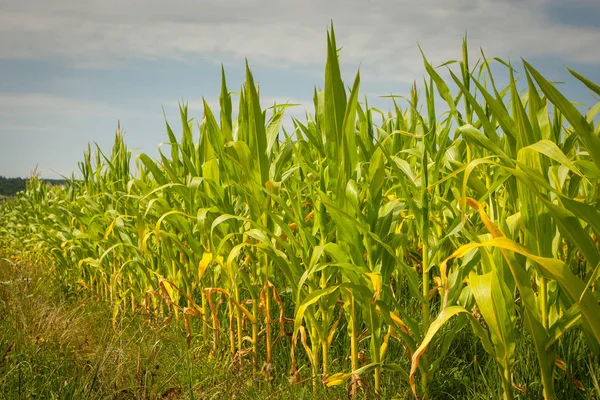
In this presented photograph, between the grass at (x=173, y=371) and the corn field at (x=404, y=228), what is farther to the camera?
the grass at (x=173, y=371)

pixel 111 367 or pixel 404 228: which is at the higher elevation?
pixel 404 228

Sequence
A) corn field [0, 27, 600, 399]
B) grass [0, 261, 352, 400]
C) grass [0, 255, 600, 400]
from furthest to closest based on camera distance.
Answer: grass [0, 261, 352, 400], grass [0, 255, 600, 400], corn field [0, 27, 600, 399]

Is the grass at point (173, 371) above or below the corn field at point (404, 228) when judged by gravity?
below

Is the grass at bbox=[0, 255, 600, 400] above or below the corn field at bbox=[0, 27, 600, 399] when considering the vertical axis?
below

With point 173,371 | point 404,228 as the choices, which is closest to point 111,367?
point 173,371

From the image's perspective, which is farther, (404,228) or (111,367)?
(404,228)

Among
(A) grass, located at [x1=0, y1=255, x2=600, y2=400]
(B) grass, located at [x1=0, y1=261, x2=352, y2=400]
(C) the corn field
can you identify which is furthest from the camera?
(B) grass, located at [x1=0, y1=261, x2=352, y2=400]

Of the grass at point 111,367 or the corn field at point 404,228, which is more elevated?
the corn field at point 404,228

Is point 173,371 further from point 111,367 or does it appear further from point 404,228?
point 404,228

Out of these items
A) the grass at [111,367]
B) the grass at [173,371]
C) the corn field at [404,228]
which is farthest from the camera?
the grass at [111,367]

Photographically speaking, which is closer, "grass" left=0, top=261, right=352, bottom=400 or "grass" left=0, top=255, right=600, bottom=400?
"grass" left=0, top=255, right=600, bottom=400

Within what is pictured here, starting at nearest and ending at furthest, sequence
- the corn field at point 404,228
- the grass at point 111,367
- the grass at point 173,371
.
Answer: the corn field at point 404,228
the grass at point 173,371
the grass at point 111,367

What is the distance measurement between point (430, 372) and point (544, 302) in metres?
0.40

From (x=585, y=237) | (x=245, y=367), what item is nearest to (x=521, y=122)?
(x=585, y=237)
